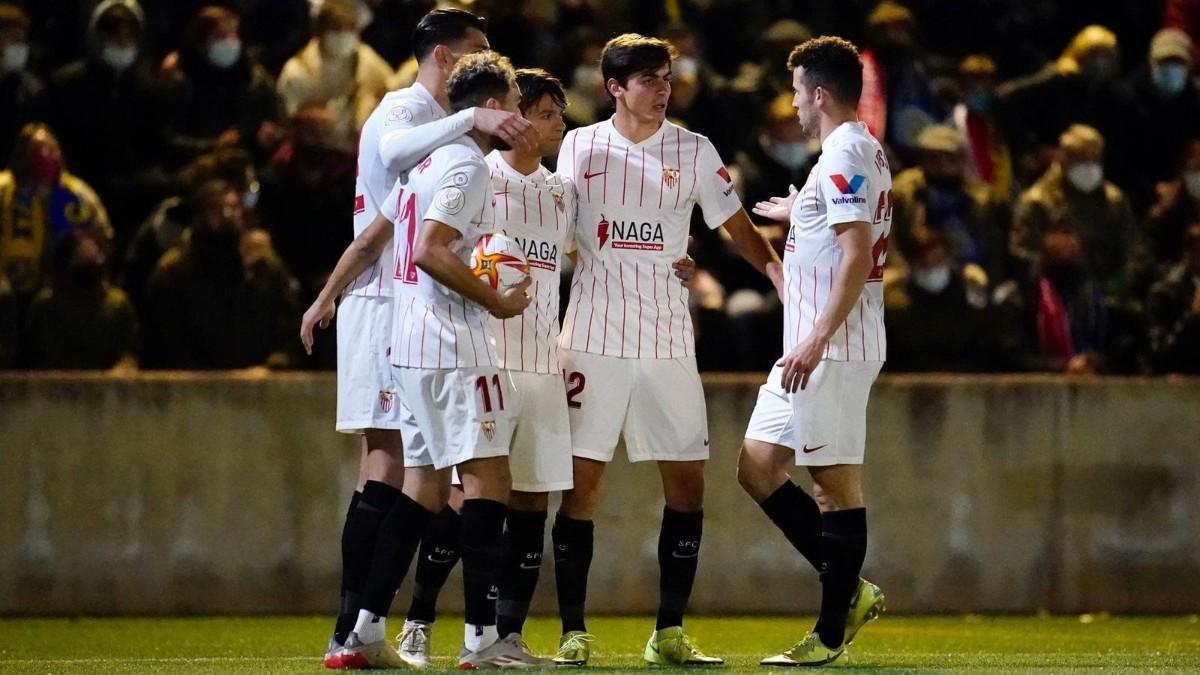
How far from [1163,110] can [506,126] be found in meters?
7.81

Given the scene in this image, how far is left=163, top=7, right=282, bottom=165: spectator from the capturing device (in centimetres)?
1183

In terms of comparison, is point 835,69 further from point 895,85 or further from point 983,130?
point 983,130

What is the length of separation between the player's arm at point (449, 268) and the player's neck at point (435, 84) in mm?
935

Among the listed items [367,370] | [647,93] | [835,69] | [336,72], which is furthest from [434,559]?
[336,72]

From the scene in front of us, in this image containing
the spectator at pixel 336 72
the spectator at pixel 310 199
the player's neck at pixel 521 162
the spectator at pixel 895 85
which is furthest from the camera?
the spectator at pixel 895 85

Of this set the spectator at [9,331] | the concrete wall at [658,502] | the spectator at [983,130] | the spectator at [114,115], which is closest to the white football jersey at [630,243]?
the concrete wall at [658,502]

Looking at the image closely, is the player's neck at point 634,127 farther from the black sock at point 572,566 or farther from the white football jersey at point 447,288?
the black sock at point 572,566

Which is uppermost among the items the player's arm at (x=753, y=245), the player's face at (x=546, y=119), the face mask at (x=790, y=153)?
the face mask at (x=790, y=153)

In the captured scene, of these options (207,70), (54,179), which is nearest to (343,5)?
(207,70)

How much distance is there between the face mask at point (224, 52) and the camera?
11.8m

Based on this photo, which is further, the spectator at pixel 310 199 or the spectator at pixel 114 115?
the spectator at pixel 114 115

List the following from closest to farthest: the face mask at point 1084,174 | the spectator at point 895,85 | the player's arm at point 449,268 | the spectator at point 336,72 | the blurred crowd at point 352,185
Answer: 1. the player's arm at point 449,268
2. the blurred crowd at point 352,185
3. the spectator at point 336,72
4. the face mask at point 1084,174
5. the spectator at point 895,85

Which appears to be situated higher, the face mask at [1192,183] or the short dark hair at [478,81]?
the face mask at [1192,183]

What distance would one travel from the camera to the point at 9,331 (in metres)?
11.1
